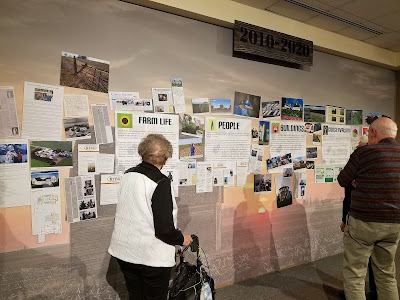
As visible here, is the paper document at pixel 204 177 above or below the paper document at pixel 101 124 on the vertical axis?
below

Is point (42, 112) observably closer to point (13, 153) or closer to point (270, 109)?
point (13, 153)

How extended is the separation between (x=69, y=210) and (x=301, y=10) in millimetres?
2707

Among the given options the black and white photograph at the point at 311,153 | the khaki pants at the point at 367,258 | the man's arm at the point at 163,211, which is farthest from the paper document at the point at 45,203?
the black and white photograph at the point at 311,153

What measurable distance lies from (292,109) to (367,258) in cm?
165

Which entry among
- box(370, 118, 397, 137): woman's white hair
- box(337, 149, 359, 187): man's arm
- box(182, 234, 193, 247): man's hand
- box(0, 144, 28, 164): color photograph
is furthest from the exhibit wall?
box(370, 118, 397, 137): woman's white hair

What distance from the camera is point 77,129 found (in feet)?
7.04

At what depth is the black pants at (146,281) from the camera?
64.1 inches

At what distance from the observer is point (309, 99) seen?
3377 mm

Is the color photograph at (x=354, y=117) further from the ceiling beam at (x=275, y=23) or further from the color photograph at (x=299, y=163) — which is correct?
the color photograph at (x=299, y=163)

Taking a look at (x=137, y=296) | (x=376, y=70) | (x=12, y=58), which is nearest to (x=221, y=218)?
(x=137, y=296)

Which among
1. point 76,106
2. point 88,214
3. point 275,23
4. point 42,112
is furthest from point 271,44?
point 88,214

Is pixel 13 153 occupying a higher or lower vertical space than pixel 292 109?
lower

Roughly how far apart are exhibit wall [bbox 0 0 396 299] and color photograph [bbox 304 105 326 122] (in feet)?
0.22

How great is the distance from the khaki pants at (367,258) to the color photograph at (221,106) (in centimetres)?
136
